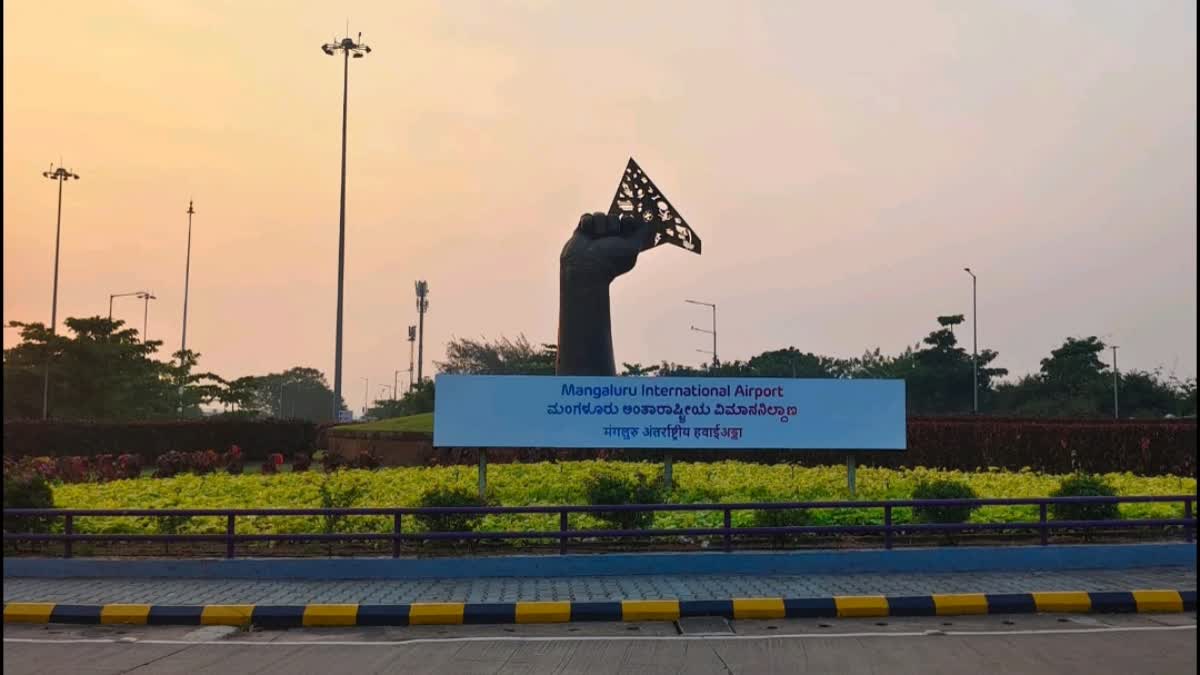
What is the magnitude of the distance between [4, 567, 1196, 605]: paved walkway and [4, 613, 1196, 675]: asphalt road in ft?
2.20

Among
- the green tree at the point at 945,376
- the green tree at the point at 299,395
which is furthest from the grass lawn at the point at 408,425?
the green tree at the point at 299,395

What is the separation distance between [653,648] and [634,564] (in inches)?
120

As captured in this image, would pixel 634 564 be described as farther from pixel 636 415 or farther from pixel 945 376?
pixel 945 376

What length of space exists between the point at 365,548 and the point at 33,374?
158 feet

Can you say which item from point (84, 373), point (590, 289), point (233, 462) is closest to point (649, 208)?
point (590, 289)

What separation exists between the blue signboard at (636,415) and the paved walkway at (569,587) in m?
3.60

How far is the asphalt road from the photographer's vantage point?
7.55 metres

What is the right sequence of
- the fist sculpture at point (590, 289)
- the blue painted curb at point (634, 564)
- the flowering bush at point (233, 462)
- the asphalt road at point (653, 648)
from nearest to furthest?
1. the asphalt road at point (653, 648)
2. the blue painted curb at point (634, 564)
3. the fist sculpture at point (590, 289)
4. the flowering bush at point (233, 462)

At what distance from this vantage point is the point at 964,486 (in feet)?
42.1

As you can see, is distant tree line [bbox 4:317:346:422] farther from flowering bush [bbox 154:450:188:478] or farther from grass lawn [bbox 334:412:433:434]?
flowering bush [bbox 154:450:188:478]

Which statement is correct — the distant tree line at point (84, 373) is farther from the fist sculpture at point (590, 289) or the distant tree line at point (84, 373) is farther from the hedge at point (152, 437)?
the fist sculpture at point (590, 289)

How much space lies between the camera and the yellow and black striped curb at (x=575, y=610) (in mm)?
9430

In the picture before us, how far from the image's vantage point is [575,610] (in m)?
9.49

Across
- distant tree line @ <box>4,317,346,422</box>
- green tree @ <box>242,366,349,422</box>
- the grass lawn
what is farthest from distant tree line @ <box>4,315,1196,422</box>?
green tree @ <box>242,366,349,422</box>
